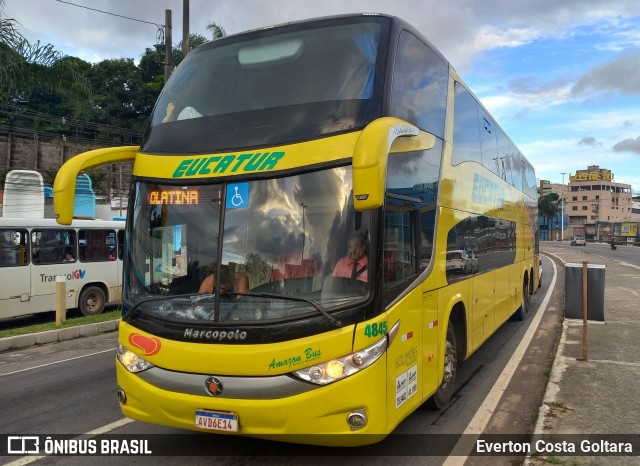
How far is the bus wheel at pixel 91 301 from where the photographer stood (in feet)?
45.7

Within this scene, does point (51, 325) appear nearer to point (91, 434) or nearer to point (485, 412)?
point (91, 434)

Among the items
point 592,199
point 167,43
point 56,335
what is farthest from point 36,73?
point 592,199

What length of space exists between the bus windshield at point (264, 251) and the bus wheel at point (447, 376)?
2343 mm

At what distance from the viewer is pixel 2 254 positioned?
11922 millimetres

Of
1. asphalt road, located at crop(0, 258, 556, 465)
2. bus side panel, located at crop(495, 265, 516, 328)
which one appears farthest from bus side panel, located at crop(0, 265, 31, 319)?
bus side panel, located at crop(495, 265, 516, 328)

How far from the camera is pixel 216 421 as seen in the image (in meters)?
3.82

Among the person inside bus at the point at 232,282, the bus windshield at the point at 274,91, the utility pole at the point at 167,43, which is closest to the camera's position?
the person inside bus at the point at 232,282

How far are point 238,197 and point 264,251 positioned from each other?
498 millimetres

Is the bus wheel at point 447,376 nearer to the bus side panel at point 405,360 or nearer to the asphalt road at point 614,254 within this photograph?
the bus side panel at point 405,360

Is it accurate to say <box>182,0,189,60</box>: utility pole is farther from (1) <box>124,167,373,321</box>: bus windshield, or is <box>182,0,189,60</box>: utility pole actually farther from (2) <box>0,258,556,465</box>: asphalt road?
(1) <box>124,167,373,321</box>: bus windshield

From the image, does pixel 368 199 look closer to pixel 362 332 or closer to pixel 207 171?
pixel 362 332

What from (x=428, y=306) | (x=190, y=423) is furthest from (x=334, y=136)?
(x=190, y=423)

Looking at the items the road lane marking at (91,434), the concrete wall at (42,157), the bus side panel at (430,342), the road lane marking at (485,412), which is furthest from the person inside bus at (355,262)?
the concrete wall at (42,157)

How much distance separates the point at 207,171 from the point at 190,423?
201cm
